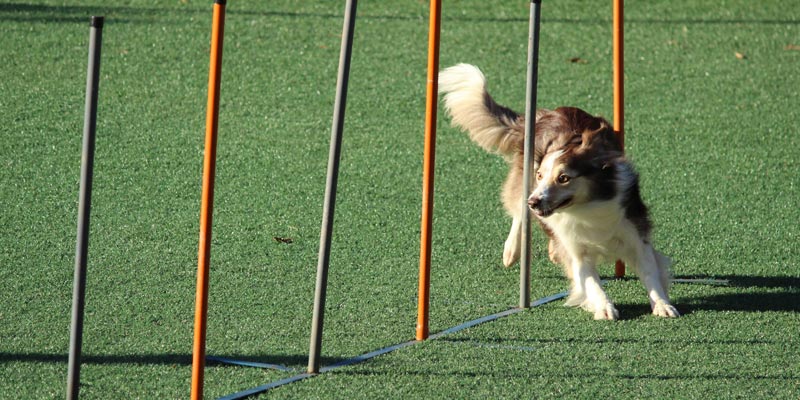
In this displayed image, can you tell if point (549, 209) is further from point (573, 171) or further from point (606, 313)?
point (606, 313)

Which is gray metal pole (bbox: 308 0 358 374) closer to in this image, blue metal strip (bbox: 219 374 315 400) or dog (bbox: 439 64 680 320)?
blue metal strip (bbox: 219 374 315 400)

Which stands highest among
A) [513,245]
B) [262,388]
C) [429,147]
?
[429,147]

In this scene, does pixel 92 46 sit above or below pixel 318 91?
below

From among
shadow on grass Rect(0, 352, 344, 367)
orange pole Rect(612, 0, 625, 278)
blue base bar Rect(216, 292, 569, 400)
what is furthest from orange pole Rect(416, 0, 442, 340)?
orange pole Rect(612, 0, 625, 278)

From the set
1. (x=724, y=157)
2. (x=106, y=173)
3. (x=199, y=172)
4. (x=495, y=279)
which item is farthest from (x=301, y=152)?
(x=724, y=157)

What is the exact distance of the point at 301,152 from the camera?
6.51 m

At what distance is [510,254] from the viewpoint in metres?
5.09

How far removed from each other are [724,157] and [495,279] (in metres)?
2.36

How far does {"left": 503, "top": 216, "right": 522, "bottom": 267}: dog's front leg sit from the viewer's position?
5035 millimetres

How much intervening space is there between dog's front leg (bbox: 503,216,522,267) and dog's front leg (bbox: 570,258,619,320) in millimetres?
441

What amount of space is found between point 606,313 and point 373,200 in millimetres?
1717

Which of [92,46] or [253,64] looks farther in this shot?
[253,64]

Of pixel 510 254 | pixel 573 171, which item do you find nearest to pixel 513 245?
pixel 510 254

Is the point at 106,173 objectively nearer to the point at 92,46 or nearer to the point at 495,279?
the point at 495,279
